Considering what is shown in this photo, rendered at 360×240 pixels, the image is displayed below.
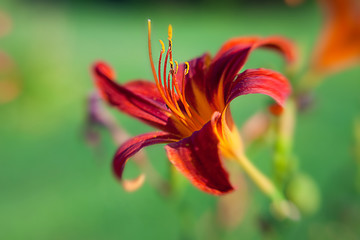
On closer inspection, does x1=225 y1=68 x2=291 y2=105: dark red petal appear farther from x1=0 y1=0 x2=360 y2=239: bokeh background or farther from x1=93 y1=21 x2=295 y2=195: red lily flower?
x1=0 y1=0 x2=360 y2=239: bokeh background

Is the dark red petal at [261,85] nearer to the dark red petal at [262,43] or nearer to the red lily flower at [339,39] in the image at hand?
the dark red petal at [262,43]

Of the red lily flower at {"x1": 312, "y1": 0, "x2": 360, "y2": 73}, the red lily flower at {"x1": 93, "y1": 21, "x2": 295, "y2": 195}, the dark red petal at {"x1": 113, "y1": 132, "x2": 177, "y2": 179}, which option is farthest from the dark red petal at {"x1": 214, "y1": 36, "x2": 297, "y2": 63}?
the red lily flower at {"x1": 312, "y1": 0, "x2": 360, "y2": 73}

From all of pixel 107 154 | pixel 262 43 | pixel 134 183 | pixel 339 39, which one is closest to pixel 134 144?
pixel 134 183

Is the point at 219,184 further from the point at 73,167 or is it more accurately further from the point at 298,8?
the point at 298,8

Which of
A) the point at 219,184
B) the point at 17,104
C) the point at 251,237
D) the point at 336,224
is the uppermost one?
the point at 219,184

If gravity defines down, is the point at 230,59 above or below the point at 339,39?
above

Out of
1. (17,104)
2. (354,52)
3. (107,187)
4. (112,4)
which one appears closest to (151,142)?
(354,52)

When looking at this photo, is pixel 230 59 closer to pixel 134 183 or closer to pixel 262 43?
pixel 262 43
